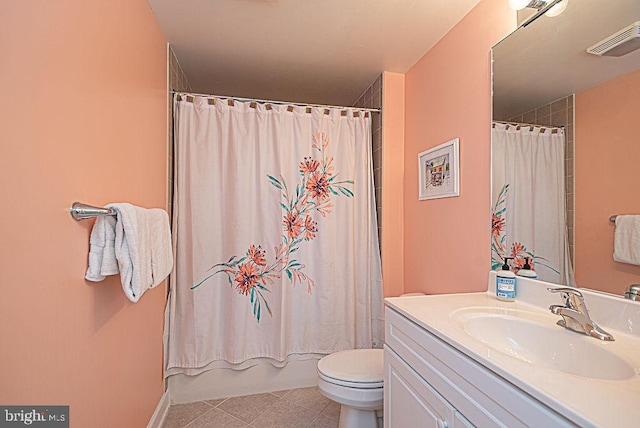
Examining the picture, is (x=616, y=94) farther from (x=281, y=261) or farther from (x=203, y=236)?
(x=203, y=236)

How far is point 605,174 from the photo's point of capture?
3.42ft

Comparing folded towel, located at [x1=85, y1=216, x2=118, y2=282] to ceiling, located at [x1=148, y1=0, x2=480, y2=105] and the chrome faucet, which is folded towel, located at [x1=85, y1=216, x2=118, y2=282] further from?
the chrome faucet

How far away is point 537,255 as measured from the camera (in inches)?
50.9

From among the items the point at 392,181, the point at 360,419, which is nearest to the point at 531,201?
the point at 392,181

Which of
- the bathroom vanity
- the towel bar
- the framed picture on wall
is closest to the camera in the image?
the bathroom vanity

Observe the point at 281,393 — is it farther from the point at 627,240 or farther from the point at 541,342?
the point at 627,240

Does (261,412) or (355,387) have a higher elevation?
(355,387)

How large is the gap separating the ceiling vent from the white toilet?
61.7 inches

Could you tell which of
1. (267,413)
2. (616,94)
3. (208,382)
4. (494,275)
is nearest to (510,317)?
(494,275)

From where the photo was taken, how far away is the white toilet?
4.74 feet

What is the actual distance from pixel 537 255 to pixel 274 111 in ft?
5.89

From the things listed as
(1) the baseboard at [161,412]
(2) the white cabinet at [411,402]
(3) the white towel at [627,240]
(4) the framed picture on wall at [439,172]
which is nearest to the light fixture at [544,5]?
(4) the framed picture on wall at [439,172]

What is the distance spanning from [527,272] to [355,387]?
934 mm

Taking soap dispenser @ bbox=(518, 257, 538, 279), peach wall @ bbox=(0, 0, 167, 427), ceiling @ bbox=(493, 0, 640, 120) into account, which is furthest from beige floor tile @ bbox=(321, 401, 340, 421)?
ceiling @ bbox=(493, 0, 640, 120)
